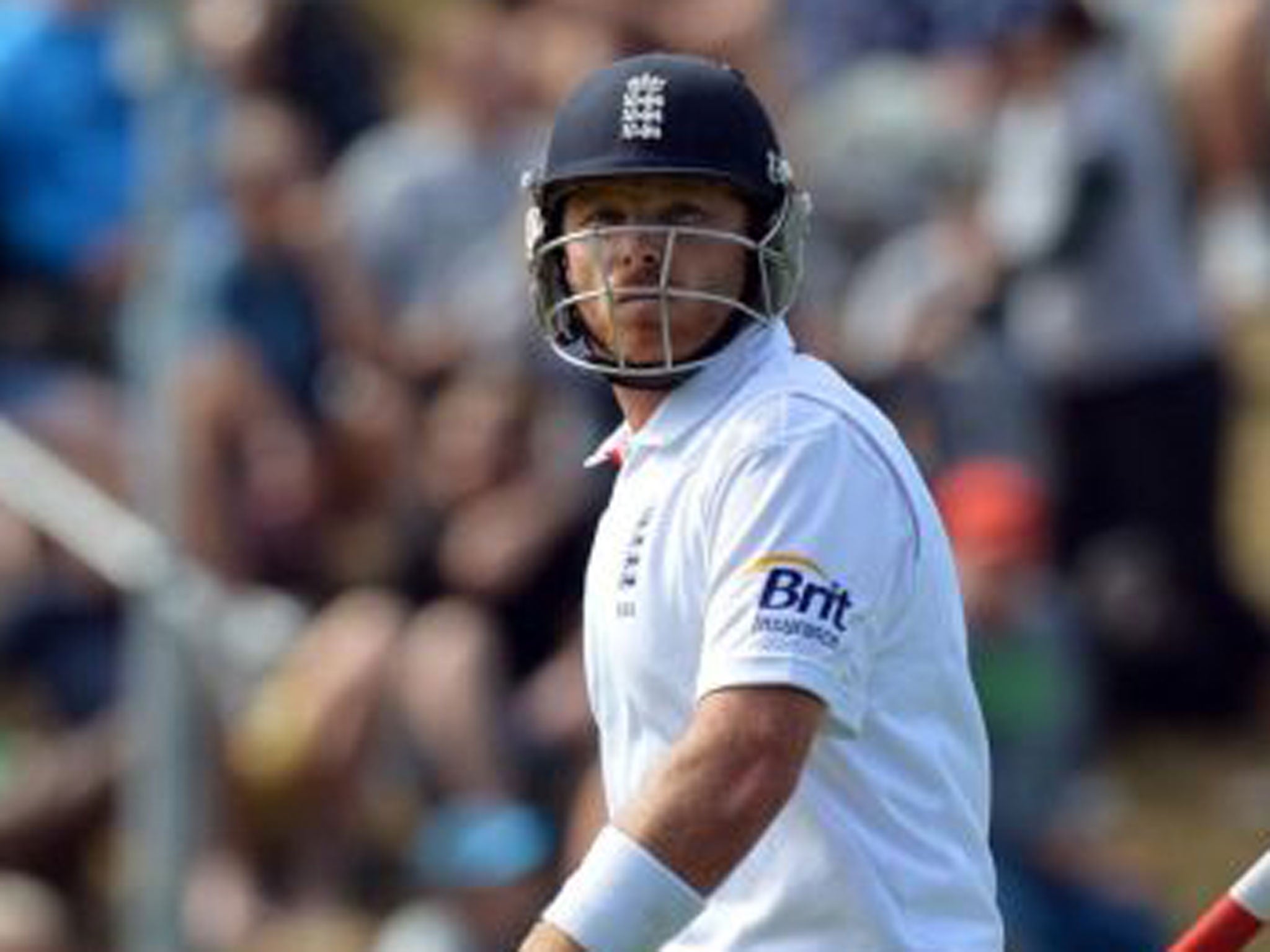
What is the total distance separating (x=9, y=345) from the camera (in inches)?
459

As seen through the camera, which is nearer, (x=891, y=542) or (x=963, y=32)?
(x=891, y=542)

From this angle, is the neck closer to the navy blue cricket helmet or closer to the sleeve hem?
the navy blue cricket helmet

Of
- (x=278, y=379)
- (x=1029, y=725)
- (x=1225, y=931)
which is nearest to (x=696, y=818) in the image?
(x=1225, y=931)

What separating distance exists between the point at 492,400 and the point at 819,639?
19.7ft

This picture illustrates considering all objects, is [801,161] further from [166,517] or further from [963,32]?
[166,517]

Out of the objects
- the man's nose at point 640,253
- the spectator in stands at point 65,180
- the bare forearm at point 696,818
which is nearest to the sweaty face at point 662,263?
the man's nose at point 640,253

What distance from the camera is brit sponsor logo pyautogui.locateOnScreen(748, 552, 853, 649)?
5324 mm

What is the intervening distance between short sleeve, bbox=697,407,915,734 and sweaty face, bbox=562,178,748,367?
0.69 feet

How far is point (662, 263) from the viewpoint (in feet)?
18.1

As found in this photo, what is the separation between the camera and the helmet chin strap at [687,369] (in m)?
5.61

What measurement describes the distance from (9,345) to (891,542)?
6532mm

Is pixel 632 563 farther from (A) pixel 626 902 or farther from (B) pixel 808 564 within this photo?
(A) pixel 626 902

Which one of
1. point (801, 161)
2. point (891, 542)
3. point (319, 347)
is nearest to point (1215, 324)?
point (801, 161)

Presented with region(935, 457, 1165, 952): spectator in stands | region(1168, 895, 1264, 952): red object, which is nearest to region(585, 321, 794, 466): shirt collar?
region(1168, 895, 1264, 952): red object
